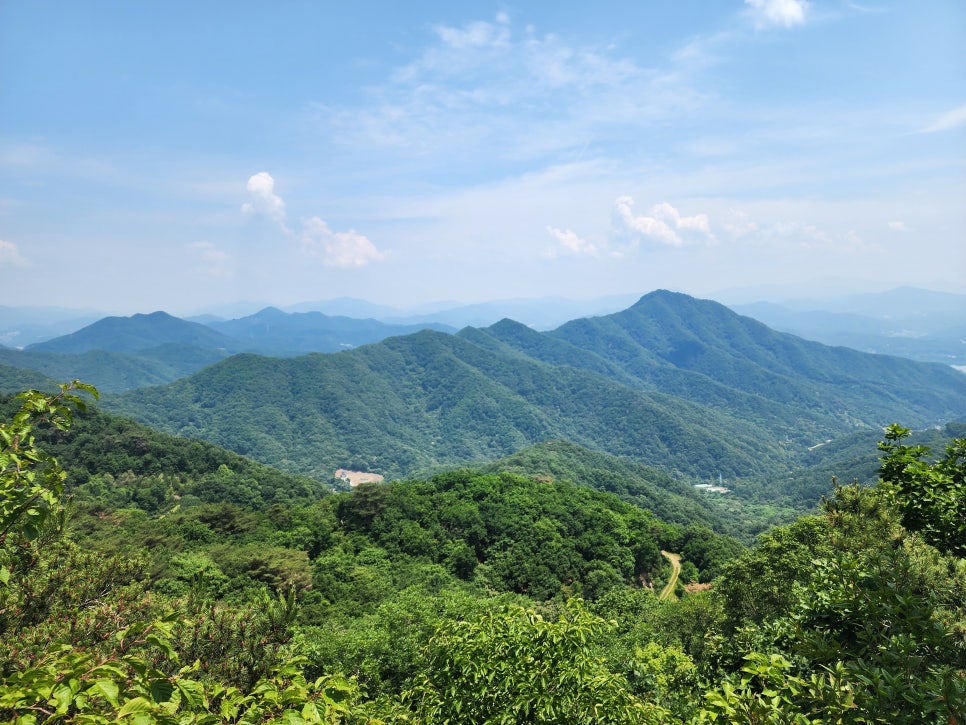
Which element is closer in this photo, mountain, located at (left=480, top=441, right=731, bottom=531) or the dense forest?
the dense forest

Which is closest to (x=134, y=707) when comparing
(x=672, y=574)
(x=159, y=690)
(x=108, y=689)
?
(x=159, y=690)

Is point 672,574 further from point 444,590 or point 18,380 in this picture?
point 18,380

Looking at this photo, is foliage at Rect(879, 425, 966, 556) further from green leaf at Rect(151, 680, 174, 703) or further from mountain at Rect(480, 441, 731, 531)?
mountain at Rect(480, 441, 731, 531)

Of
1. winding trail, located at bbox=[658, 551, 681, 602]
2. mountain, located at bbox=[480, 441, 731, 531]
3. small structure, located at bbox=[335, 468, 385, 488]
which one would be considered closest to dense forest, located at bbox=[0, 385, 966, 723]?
winding trail, located at bbox=[658, 551, 681, 602]

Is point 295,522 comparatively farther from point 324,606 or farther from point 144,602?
point 144,602

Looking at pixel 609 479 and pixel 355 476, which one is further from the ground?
pixel 609 479

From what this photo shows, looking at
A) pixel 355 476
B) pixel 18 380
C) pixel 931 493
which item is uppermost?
pixel 931 493

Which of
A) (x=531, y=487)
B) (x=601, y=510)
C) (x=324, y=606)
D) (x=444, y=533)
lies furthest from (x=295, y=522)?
(x=601, y=510)
